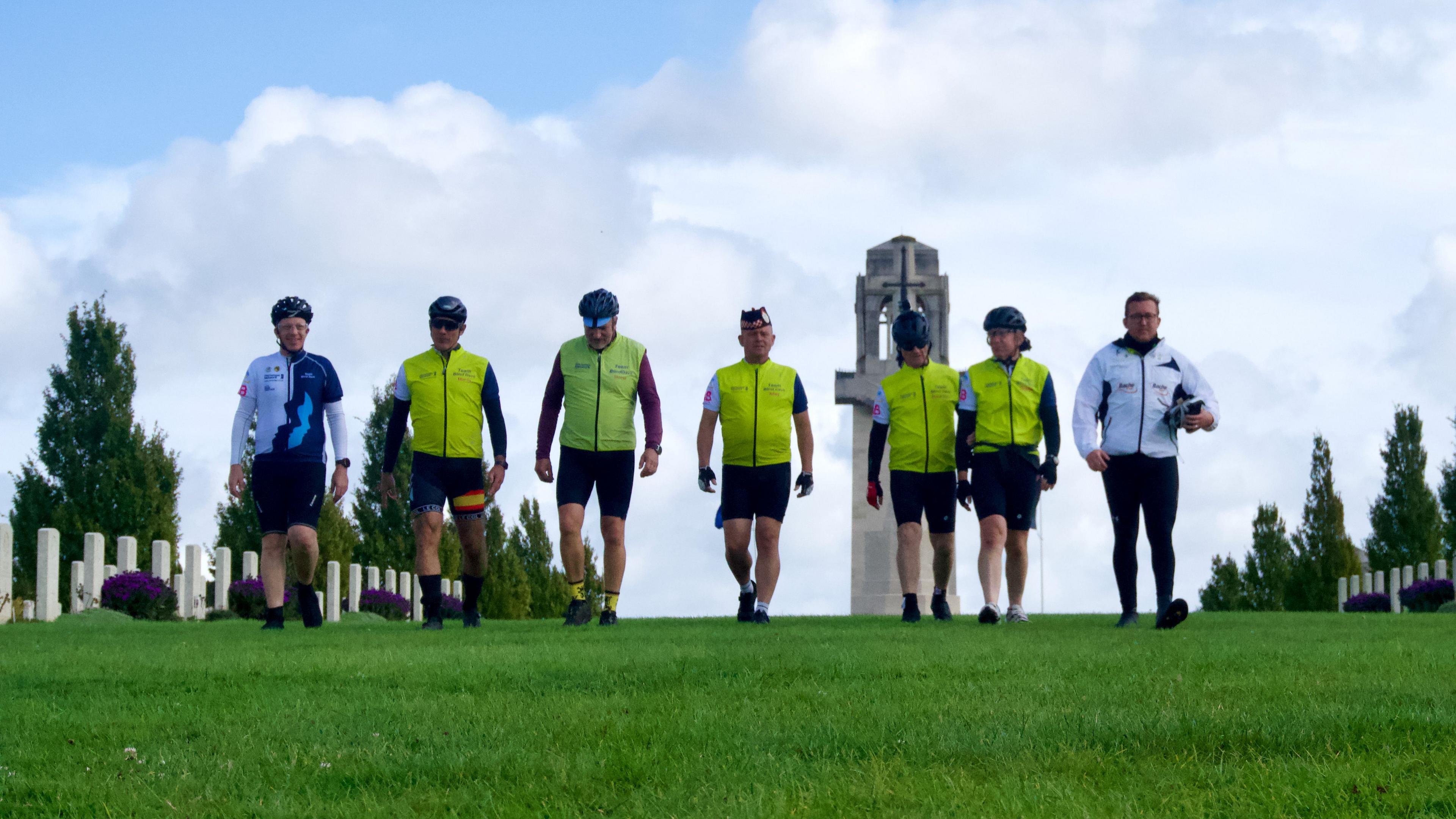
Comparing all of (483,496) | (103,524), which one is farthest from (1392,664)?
(103,524)

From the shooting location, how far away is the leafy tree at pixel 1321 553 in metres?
45.2

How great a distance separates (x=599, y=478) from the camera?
11211 millimetres

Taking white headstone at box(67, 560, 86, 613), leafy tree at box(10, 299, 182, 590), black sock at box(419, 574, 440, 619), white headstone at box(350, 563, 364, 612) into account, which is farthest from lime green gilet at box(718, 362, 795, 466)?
leafy tree at box(10, 299, 182, 590)

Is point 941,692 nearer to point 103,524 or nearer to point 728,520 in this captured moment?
point 728,520

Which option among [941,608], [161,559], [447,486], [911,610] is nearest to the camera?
[447,486]

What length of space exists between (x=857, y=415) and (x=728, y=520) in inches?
706

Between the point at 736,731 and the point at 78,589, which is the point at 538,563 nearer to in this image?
the point at 78,589

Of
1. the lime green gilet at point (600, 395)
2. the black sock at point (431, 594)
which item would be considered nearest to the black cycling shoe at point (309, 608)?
the black sock at point (431, 594)

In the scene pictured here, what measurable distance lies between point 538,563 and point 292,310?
31728 mm

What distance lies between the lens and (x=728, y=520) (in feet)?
38.9

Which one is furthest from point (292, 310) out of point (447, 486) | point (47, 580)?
point (47, 580)

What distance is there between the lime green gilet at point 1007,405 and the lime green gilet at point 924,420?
1.07 ft

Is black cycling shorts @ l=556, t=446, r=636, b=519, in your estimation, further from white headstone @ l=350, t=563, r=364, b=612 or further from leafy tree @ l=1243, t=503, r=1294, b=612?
leafy tree @ l=1243, t=503, r=1294, b=612

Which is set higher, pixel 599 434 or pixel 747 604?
pixel 599 434
